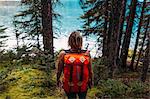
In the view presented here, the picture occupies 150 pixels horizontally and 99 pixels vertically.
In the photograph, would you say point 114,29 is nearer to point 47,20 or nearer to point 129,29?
point 47,20

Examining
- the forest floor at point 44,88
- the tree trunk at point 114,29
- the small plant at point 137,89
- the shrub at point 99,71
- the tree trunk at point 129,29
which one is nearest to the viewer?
the forest floor at point 44,88

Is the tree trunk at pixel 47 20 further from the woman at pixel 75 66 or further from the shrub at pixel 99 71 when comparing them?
the woman at pixel 75 66

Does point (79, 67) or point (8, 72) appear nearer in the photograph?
point (79, 67)

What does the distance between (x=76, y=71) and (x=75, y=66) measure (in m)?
0.10

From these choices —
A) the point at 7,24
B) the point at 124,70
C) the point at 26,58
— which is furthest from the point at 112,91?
the point at 7,24

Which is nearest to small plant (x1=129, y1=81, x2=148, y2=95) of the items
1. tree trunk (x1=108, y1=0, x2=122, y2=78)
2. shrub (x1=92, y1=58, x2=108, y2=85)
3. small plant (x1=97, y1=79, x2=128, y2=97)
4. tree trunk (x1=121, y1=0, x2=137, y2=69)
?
small plant (x1=97, y1=79, x2=128, y2=97)

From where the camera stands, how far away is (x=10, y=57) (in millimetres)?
15820

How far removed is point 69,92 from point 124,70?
18956mm

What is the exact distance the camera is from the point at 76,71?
5.80 m

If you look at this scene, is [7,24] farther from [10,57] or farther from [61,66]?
[61,66]

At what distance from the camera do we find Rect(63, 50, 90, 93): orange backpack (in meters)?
5.78

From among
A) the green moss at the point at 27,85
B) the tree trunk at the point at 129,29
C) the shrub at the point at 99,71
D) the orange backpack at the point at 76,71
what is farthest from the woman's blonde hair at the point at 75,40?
the tree trunk at the point at 129,29

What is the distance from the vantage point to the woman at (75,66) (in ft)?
19.0

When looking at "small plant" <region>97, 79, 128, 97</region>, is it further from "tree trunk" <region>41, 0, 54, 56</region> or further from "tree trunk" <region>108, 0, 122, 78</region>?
"tree trunk" <region>41, 0, 54, 56</region>
